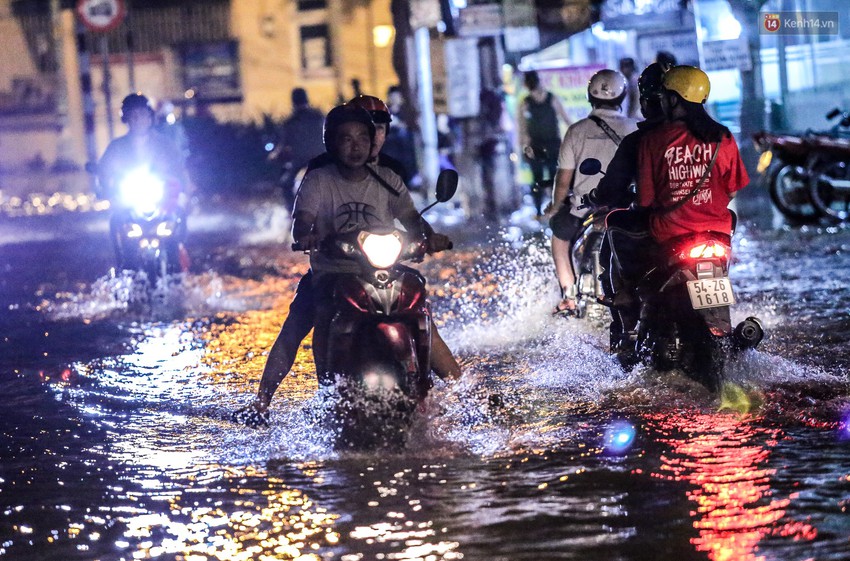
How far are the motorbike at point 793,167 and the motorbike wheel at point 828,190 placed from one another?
1cm

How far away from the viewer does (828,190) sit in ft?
52.9

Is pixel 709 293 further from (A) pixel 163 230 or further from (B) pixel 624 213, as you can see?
(A) pixel 163 230

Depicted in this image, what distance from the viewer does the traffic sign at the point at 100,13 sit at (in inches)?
909

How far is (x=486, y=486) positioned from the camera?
18.5 feet

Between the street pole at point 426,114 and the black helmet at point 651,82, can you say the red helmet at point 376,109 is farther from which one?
the street pole at point 426,114

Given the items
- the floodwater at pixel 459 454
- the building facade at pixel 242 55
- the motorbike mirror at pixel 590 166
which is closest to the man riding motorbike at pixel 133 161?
the floodwater at pixel 459 454

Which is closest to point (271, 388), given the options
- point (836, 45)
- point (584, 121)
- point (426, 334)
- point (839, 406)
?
point (426, 334)

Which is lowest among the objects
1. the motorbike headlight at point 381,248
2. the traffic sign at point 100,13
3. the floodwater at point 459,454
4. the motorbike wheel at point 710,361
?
the floodwater at point 459,454

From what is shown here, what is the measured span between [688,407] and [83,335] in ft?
18.4

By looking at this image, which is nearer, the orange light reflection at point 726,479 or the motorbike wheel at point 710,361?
the orange light reflection at point 726,479

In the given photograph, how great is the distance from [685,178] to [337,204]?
6.01 ft

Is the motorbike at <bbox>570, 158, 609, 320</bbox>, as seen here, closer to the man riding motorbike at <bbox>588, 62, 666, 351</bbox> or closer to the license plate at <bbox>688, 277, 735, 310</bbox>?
the man riding motorbike at <bbox>588, 62, 666, 351</bbox>

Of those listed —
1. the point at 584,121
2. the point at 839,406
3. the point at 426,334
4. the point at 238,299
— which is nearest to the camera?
the point at 426,334

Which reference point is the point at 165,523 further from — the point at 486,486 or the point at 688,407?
the point at 688,407
